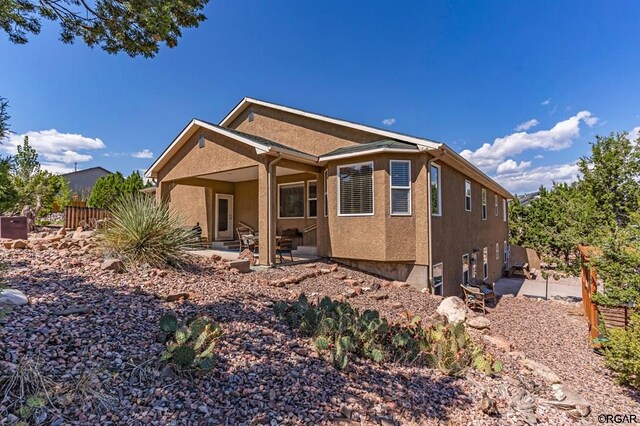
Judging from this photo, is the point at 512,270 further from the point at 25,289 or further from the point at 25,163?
the point at 25,163

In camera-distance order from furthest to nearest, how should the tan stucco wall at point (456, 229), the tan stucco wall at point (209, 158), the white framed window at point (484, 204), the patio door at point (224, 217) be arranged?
the white framed window at point (484, 204), the patio door at point (224, 217), the tan stucco wall at point (456, 229), the tan stucco wall at point (209, 158)

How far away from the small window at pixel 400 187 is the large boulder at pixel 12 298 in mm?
8381

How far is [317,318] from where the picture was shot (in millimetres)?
4949

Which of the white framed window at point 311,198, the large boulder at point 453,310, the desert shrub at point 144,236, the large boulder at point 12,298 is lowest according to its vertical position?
the large boulder at point 453,310

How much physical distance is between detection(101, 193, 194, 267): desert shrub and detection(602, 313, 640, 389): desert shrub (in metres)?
8.97

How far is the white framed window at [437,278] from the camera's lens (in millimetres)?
10195

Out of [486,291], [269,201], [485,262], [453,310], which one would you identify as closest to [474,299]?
[486,291]

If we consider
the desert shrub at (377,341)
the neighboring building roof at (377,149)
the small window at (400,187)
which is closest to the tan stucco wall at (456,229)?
Result: the small window at (400,187)

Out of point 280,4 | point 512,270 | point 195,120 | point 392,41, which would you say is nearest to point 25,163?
point 195,120

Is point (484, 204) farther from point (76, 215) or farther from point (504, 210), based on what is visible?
point (76, 215)

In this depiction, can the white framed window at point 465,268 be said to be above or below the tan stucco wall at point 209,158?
below

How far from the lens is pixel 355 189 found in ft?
33.1

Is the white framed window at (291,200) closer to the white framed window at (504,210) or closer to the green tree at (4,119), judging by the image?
the green tree at (4,119)

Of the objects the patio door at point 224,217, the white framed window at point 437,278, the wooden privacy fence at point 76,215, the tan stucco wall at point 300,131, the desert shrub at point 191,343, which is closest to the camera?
the desert shrub at point 191,343
